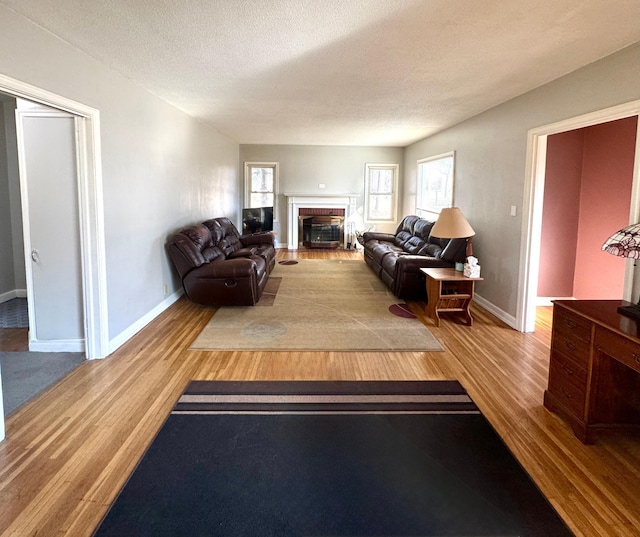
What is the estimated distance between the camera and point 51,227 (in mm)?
3545

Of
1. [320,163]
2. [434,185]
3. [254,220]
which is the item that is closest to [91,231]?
[254,220]

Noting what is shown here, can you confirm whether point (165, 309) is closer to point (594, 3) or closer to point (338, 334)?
point (338, 334)

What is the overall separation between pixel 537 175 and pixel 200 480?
3.95 m

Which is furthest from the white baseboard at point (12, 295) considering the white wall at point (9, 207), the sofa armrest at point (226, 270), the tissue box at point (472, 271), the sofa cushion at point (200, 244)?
the tissue box at point (472, 271)

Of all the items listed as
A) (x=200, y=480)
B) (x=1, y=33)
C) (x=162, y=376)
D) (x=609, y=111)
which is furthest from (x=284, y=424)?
(x=609, y=111)

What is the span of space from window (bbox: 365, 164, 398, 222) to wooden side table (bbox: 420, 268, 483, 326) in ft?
18.9

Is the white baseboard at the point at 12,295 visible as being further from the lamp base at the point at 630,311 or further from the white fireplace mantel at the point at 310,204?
the lamp base at the point at 630,311

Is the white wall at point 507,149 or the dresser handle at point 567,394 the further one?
the white wall at point 507,149

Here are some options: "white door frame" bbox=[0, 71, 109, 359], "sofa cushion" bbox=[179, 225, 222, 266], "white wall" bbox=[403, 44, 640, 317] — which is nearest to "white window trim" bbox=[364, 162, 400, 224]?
"white wall" bbox=[403, 44, 640, 317]

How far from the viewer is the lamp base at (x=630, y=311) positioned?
7.80ft

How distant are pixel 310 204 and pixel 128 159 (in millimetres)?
6451

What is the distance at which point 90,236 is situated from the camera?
3443 mm

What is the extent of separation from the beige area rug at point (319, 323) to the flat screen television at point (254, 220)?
272 cm

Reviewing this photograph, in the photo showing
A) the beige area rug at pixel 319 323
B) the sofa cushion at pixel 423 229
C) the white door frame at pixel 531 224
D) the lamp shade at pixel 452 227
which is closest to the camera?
the beige area rug at pixel 319 323
